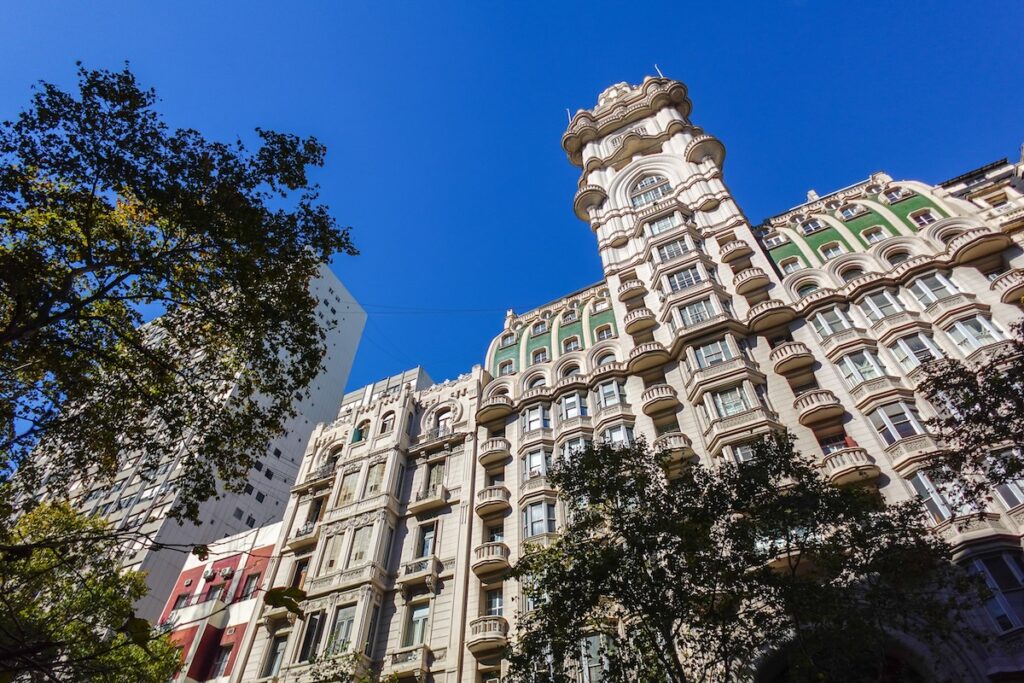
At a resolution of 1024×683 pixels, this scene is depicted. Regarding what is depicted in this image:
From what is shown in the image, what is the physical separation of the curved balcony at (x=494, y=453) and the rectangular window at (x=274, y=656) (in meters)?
13.7

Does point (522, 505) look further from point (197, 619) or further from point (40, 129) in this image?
point (40, 129)

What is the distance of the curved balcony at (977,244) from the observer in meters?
29.7

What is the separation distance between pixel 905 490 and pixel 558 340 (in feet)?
75.1

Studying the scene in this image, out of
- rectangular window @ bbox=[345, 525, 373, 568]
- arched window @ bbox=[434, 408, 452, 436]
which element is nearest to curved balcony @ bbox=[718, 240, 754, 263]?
arched window @ bbox=[434, 408, 452, 436]

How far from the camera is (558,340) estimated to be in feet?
139

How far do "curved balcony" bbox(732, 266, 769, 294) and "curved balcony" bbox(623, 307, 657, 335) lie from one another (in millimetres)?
5117

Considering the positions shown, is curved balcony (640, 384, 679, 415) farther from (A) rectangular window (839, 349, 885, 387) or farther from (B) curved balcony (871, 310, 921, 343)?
(B) curved balcony (871, 310, 921, 343)

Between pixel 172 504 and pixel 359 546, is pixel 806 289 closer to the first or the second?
pixel 359 546

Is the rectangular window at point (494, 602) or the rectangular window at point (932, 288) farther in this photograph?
the rectangular window at point (932, 288)

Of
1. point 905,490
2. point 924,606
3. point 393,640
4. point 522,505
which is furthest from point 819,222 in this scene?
point 393,640

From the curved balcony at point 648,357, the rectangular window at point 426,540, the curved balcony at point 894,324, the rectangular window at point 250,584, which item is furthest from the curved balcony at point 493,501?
the curved balcony at point 894,324

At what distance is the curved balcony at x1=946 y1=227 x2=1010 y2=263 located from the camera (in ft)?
97.3

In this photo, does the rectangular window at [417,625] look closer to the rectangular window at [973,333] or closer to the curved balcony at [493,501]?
the curved balcony at [493,501]

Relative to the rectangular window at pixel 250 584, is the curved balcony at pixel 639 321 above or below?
above
